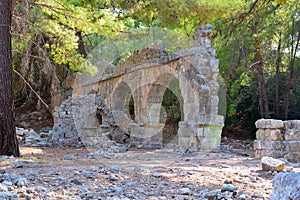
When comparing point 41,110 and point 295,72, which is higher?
point 295,72

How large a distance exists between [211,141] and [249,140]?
7.19 metres

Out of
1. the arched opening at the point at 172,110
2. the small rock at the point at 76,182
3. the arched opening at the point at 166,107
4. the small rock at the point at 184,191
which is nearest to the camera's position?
the small rock at the point at 184,191

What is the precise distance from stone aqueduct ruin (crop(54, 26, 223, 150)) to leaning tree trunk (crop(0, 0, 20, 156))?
5060mm

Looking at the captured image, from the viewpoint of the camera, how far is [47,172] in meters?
Answer: 5.02

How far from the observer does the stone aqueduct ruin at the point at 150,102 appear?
10500mm

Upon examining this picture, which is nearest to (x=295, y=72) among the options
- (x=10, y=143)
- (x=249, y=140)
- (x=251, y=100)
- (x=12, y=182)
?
(x=251, y=100)

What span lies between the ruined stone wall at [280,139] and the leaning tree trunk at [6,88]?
533 cm

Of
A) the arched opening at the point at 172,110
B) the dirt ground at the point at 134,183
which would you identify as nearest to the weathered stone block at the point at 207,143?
the dirt ground at the point at 134,183

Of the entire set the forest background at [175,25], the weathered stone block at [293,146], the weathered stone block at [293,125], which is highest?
the forest background at [175,25]

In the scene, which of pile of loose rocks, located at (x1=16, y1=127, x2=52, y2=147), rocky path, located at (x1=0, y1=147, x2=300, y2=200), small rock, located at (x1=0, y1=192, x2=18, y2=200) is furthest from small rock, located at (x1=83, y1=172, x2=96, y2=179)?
pile of loose rocks, located at (x1=16, y1=127, x2=52, y2=147)

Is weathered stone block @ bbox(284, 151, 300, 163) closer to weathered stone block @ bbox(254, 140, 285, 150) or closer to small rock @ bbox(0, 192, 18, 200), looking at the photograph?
weathered stone block @ bbox(254, 140, 285, 150)

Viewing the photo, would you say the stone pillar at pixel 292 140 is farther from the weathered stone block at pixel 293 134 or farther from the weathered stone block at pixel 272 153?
the weathered stone block at pixel 272 153

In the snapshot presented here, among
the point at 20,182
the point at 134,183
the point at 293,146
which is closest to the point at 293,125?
the point at 293,146

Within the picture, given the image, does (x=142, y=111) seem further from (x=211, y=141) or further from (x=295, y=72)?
(x=295, y=72)
